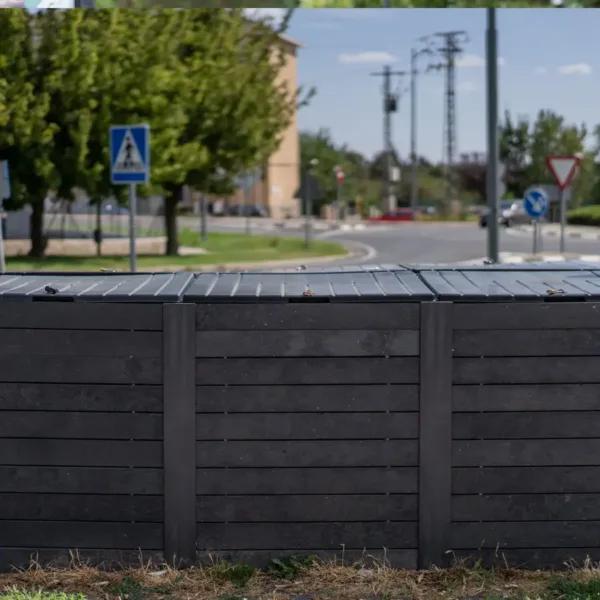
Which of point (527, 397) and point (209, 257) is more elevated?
point (527, 397)

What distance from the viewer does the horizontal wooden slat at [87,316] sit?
4.12 metres

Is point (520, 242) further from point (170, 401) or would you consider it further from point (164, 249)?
point (170, 401)

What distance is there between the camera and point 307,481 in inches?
164

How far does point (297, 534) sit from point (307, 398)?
51 cm

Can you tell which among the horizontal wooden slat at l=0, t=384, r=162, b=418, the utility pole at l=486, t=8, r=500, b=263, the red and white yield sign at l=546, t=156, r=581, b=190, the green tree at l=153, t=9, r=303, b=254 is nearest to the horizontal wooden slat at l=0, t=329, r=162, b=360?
the horizontal wooden slat at l=0, t=384, r=162, b=418

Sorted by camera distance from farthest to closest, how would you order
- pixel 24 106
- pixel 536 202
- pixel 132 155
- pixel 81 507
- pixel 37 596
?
pixel 24 106 → pixel 536 202 → pixel 132 155 → pixel 81 507 → pixel 37 596

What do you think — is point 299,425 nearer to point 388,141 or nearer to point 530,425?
point 530,425

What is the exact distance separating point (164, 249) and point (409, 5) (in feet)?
41.6

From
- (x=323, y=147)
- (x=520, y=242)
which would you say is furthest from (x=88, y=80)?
(x=323, y=147)

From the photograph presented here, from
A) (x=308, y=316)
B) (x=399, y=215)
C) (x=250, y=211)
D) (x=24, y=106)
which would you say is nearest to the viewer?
(x=308, y=316)

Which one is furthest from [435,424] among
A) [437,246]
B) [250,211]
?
[250,211]

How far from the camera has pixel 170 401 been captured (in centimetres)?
412

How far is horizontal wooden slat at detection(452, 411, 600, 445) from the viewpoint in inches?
163

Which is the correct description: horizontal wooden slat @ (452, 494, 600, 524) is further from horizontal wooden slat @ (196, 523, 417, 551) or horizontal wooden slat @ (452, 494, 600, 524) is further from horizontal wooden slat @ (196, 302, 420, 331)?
horizontal wooden slat @ (196, 302, 420, 331)
